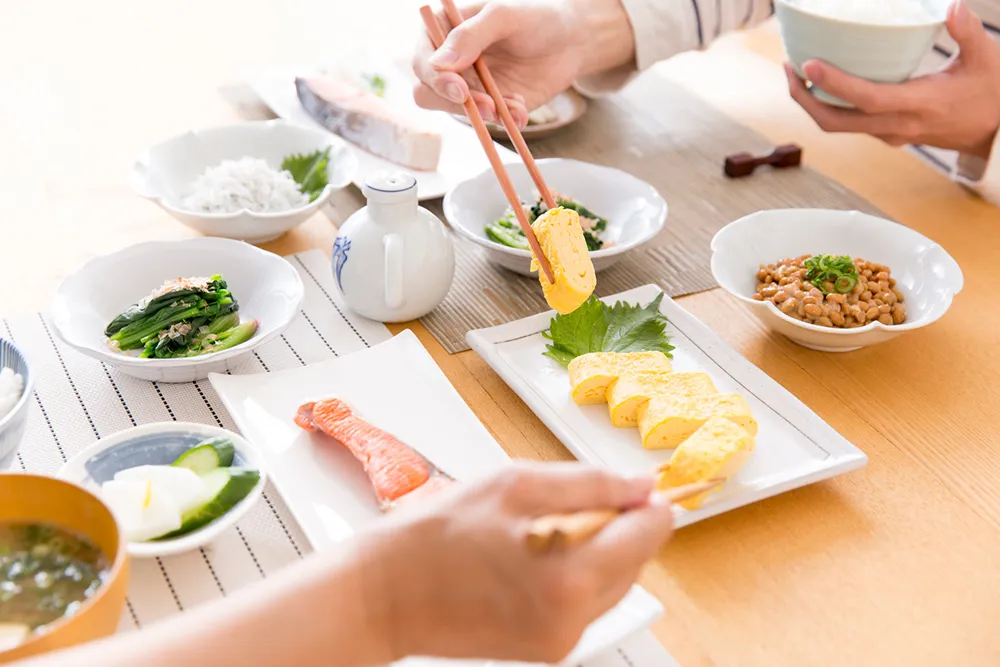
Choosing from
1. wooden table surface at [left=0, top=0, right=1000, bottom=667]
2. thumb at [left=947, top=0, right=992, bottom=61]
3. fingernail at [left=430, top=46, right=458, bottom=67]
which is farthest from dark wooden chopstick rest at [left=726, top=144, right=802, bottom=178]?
fingernail at [left=430, top=46, right=458, bottom=67]

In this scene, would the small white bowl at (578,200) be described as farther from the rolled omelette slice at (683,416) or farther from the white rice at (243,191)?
the rolled omelette slice at (683,416)

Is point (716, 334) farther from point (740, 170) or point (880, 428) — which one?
point (740, 170)

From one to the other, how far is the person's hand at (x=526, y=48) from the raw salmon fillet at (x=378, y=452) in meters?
0.60

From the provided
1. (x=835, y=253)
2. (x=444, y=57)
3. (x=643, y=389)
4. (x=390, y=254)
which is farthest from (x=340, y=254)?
(x=835, y=253)

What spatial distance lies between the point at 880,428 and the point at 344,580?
80 centimetres

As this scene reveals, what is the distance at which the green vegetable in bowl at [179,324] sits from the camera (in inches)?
49.9

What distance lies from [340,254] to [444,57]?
0.37 m

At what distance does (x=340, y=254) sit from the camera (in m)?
1.42

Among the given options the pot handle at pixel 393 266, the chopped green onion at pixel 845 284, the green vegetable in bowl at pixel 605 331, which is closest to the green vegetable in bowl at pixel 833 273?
the chopped green onion at pixel 845 284

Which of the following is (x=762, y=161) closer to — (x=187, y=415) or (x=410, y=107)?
(x=410, y=107)

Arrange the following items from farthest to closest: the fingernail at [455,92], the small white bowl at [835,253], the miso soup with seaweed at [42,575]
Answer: the fingernail at [455,92] < the small white bowl at [835,253] < the miso soup with seaweed at [42,575]

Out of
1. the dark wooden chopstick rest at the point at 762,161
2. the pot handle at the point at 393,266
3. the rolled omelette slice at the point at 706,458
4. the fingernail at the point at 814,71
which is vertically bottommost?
the dark wooden chopstick rest at the point at 762,161

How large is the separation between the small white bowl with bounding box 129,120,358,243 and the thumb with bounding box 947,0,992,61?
3.42ft

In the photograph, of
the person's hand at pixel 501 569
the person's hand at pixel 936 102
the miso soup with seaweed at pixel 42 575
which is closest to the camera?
the person's hand at pixel 501 569
